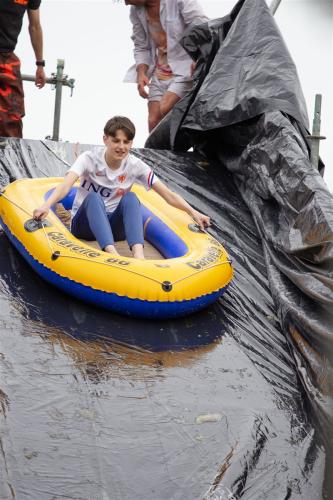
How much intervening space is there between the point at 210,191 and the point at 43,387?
2.21m

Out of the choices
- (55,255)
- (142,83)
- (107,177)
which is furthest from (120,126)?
(142,83)

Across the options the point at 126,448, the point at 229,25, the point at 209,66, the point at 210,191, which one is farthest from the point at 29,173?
the point at 126,448

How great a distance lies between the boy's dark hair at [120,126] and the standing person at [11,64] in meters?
1.65

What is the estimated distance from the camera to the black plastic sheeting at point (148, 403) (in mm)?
1919

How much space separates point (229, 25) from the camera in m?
4.75

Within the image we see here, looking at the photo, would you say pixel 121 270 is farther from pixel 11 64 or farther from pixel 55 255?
pixel 11 64

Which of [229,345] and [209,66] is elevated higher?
[209,66]

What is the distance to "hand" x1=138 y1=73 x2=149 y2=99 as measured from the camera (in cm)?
480

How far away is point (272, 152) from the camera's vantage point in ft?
12.4

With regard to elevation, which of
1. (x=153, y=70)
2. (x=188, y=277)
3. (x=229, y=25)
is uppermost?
(x=229, y=25)

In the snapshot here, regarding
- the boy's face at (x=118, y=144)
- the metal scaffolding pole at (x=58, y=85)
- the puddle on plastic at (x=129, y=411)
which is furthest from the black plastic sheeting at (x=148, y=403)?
the metal scaffolding pole at (x=58, y=85)

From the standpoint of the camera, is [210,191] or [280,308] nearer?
[280,308]

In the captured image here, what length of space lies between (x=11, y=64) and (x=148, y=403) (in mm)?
2914

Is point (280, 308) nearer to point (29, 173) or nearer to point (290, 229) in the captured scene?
point (290, 229)
